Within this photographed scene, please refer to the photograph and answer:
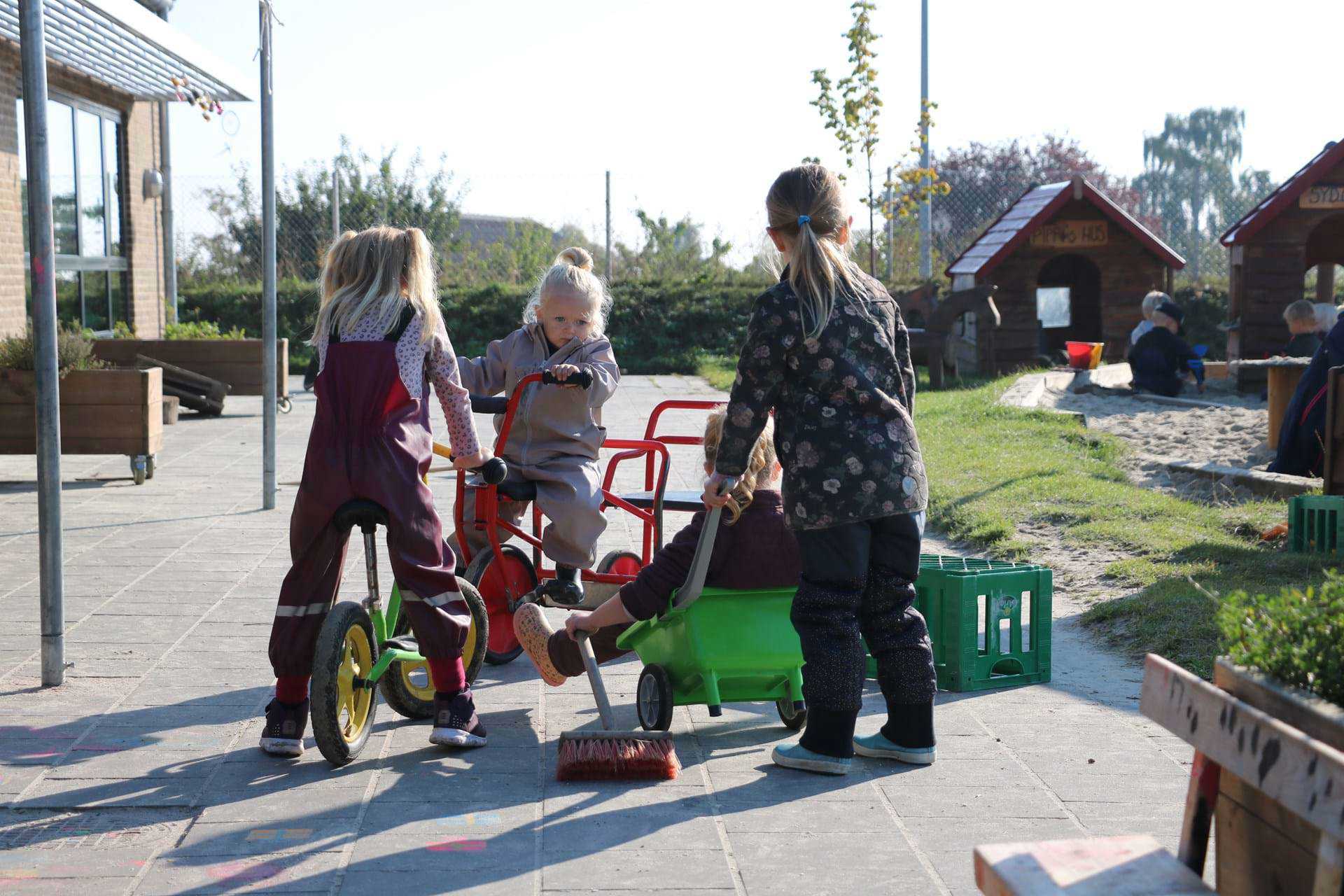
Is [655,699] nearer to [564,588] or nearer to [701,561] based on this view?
[701,561]

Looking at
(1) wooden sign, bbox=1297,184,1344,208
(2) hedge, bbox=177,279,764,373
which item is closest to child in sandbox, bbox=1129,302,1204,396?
(1) wooden sign, bbox=1297,184,1344,208

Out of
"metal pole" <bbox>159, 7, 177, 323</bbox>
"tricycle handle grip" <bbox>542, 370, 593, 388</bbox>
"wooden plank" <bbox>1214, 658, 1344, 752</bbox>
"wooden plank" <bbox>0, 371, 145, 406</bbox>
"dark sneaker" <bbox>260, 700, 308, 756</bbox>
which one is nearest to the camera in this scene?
"wooden plank" <bbox>1214, 658, 1344, 752</bbox>

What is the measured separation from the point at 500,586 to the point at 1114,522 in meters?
3.95

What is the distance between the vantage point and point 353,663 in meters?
4.21

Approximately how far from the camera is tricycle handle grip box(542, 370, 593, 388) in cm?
482

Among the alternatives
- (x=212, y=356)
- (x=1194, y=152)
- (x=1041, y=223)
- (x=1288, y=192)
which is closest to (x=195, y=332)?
(x=212, y=356)

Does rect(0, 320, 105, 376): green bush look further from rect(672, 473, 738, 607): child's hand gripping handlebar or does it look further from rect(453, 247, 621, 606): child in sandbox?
rect(672, 473, 738, 607): child's hand gripping handlebar

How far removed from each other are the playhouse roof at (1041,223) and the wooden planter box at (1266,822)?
52.1 ft

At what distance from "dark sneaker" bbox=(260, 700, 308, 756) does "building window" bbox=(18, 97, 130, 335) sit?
1085cm

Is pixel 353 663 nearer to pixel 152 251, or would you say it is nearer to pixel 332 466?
pixel 332 466

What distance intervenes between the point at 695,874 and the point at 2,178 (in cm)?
1221

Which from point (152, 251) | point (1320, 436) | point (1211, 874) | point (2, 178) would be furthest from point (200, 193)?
point (1211, 874)

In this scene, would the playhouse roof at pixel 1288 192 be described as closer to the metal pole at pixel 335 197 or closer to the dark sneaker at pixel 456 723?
the metal pole at pixel 335 197

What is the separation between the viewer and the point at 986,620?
505 cm
